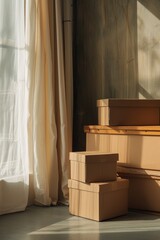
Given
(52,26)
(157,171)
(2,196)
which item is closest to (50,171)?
(2,196)

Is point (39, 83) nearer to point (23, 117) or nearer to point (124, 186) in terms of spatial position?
point (23, 117)

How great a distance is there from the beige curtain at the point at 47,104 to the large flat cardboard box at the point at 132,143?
1.06 feet

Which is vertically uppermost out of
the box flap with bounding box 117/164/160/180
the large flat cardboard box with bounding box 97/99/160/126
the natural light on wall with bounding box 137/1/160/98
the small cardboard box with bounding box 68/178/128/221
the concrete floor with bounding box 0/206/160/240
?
the natural light on wall with bounding box 137/1/160/98

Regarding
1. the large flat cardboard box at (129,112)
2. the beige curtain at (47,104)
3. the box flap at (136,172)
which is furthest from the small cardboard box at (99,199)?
the large flat cardboard box at (129,112)

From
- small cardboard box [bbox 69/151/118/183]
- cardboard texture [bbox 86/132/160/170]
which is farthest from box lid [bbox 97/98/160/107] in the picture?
small cardboard box [bbox 69/151/118/183]

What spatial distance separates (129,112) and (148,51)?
60cm

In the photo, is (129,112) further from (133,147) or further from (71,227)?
(71,227)

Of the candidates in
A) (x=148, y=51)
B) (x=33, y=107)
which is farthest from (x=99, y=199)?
(x=148, y=51)

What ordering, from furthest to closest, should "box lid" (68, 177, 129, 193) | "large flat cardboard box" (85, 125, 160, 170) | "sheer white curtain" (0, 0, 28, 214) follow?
"sheer white curtain" (0, 0, 28, 214), "large flat cardboard box" (85, 125, 160, 170), "box lid" (68, 177, 129, 193)

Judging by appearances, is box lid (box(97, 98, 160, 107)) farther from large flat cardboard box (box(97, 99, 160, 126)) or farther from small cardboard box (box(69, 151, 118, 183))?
small cardboard box (box(69, 151, 118, 183))

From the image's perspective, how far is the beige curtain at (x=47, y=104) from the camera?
345 centimetres

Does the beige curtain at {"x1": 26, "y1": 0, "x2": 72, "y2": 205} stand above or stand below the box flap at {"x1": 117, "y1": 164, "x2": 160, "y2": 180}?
above

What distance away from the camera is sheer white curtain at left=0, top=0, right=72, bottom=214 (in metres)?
3.29

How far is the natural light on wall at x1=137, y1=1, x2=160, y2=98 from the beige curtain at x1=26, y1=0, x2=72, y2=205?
0.69 meters
